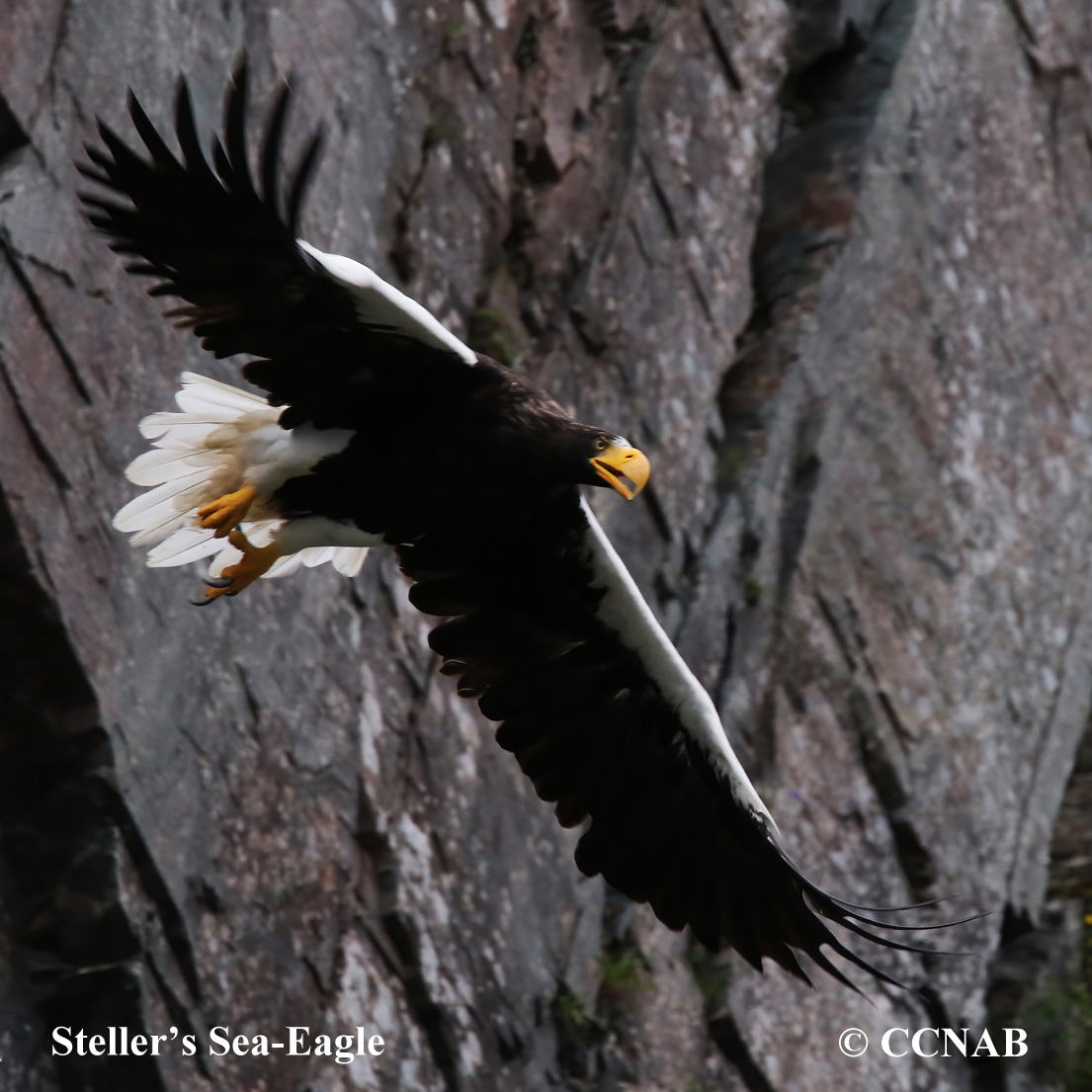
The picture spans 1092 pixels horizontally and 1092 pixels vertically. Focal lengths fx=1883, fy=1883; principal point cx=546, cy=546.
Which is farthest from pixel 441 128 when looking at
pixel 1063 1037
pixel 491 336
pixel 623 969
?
pixel 1063 1037

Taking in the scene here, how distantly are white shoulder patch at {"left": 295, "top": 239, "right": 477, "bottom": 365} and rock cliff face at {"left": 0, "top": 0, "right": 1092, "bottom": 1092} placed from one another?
3.89ft

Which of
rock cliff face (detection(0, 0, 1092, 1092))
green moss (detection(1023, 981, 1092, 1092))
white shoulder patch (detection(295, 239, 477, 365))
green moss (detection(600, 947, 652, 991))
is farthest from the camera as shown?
green moss (detection(1023, 981, 1092, 1092))

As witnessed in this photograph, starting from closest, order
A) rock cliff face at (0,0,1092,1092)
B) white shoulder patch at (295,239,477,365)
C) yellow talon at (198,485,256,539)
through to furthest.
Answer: white shoulder patch at (295,239,477,365) < yellow talon at (198,485,256,539) < rock cliff face at (0,0,1092,1092)

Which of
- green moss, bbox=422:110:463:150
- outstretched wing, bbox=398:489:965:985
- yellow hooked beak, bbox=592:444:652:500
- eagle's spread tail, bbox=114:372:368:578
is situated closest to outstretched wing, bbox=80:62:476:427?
eagle's spread tail, bbox=114:372:368:578

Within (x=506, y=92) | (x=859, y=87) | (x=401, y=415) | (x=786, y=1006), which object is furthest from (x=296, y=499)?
(x=859, y=87)

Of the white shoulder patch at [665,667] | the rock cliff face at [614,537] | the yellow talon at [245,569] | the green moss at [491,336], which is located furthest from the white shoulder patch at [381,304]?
the green moss at [491,336]

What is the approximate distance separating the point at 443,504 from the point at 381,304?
65 cm

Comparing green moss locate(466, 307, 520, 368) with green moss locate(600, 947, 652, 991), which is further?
green moss locate(466, 307, 520, 368)

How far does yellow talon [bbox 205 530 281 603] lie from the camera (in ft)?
15.3

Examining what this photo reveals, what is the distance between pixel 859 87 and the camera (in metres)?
7.64

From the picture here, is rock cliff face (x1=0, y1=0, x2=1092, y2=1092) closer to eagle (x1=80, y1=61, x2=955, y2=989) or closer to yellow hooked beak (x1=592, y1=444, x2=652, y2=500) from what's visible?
eagle (x1=80, y1=61, x2=955, y2=989)

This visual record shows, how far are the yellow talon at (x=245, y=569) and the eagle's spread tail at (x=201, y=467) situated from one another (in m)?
0.07

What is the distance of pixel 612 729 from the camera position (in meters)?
5.06

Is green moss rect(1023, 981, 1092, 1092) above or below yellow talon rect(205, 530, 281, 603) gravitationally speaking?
below
